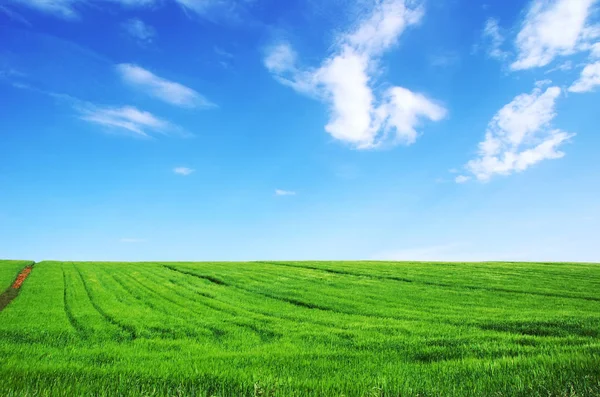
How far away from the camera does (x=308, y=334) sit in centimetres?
1571

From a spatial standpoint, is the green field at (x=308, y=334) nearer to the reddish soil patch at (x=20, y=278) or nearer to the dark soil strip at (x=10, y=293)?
the dark soil strip at (x=10, y=293)

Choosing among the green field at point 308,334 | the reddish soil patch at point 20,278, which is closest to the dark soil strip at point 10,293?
the reddish soil patch at point 20,278

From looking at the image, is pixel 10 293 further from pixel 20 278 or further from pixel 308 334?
pixel 308 334

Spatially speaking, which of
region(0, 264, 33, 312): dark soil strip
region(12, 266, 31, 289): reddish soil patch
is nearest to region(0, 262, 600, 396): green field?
region(0, 264, 33, 312): dark soil strip

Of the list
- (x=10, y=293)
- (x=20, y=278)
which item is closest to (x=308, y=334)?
(x=10, y=293)

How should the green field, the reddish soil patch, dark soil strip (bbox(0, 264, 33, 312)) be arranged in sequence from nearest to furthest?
the green field < dark soil strip (bbox(0, 264, 33, 312)) < the reddish soil patch

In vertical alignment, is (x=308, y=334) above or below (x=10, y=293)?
below

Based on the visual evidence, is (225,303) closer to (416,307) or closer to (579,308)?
(416,307)

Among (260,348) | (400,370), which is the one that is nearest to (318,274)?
(260,348)

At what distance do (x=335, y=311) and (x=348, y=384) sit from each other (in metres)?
15.5

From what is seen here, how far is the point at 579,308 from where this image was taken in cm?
2258

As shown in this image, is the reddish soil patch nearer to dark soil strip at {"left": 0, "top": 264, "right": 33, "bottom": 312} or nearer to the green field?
dark soil strip at {"left": 0, "top": 264, "right": 33, "bottom": 312}

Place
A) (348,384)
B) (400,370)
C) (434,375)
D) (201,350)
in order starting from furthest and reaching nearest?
1. (201,350)
2. (400,370)
3. (434,375)
4. (348,384)

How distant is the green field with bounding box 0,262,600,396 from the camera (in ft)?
23.3
